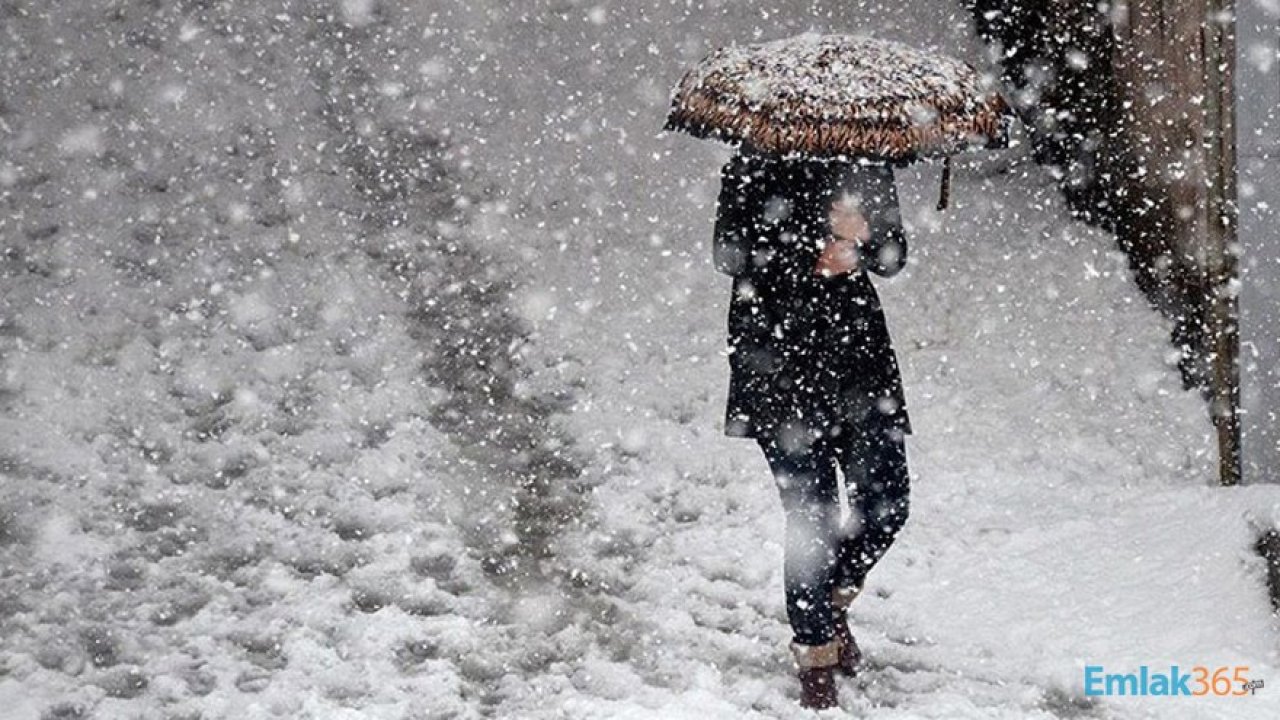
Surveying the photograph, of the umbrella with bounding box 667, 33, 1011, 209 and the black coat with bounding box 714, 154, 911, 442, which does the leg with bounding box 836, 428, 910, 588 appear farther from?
the umbrella with bounding box 667, 33, 1011, 209

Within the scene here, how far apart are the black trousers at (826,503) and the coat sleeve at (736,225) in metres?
0.58

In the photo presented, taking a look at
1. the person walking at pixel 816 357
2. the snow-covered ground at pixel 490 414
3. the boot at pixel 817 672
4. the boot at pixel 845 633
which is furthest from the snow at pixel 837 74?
the snow-covered ground at pixel 490 414

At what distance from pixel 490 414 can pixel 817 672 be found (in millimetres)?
3009

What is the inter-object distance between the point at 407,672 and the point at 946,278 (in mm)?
4542

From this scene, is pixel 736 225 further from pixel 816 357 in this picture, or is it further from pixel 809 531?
pixel 809 531

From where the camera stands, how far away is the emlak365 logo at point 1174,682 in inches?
188

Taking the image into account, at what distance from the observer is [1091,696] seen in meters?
4.82

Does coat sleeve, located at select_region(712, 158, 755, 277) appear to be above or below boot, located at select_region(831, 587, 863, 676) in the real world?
above

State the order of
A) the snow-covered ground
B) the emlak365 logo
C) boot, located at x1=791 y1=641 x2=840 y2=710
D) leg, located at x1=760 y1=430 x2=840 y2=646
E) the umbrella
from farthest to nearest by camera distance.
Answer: the snow-covered ground
the emlak365 logo
boot, located at x1=791 y1=641 x2=840 y2=710
leg, located at x1=760 y1=430 x2=840 y2=646
the umbrella

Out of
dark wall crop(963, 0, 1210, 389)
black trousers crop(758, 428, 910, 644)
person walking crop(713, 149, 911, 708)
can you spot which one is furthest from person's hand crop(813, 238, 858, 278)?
dark wall crop(963, 0, 1210, 389)

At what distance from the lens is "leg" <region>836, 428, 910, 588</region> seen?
4.56m

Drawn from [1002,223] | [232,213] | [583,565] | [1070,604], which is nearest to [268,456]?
[583,565]

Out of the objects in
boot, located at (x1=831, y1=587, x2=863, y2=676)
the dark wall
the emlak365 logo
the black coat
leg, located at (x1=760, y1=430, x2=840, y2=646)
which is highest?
the dark wall

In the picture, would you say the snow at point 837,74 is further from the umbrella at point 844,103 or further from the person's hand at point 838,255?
the person's hand at point 838,255
